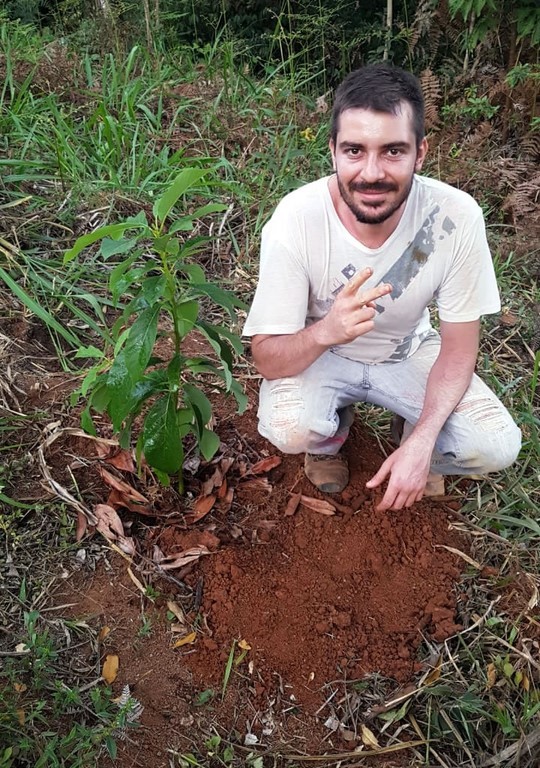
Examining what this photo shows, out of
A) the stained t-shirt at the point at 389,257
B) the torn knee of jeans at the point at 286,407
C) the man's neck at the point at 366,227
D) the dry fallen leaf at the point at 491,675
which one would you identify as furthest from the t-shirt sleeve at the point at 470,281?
the dry fallen leaf at the point at 491,675

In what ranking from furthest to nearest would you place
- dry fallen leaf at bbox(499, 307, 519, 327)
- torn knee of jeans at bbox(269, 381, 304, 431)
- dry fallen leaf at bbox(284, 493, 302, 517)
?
1. dry fallen leaf at bbox(499, 307, 519, 327)
2. dry fallen leaf at bbox(284, 493, 302, 517)
3. torn knee of jeans at bbox(269, 381, 304, 431)

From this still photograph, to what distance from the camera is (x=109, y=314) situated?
9.45 feet

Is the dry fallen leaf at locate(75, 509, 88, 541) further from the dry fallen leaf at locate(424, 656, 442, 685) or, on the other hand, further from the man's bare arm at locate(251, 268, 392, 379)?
the dry fallen leaf at locate(424, 656, 442, 685)

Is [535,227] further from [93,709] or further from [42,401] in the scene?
[93,709]

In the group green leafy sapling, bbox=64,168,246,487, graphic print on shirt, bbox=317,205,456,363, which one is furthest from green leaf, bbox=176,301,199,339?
graphic print on shirt, bbox=317,205,456,363

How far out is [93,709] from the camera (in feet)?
5.73

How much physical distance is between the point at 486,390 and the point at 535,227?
1.65 meters

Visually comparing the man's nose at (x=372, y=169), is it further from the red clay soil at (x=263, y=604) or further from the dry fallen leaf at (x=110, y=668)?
the dry fallen leaf at (x=110, y=668)

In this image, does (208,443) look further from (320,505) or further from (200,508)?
(320,505)

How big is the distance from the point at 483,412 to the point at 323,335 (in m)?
0.62

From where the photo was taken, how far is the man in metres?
1.84

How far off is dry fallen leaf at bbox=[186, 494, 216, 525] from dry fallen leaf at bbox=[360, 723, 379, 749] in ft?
2.50

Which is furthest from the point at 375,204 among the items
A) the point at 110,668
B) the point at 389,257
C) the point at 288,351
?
the point at 110,668

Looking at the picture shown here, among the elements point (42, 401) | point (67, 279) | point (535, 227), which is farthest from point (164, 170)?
point (535, 227)
